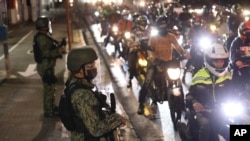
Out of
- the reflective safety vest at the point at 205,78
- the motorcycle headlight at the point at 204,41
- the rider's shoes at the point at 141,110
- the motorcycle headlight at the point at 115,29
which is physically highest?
the reflective safety vest at the point at 205,78

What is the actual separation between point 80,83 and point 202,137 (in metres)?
2.34

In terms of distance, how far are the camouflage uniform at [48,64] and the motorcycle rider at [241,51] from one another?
3.61 metres

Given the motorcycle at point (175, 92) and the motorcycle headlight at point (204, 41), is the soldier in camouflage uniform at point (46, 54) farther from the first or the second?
the motorcycle headlight at point (204, 41)

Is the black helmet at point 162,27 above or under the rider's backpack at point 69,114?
above

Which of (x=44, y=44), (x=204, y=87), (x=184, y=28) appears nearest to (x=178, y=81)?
(x=204, y=87)

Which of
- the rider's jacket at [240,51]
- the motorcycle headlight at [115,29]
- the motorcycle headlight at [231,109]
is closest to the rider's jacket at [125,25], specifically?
the motorcycle headlight at [115,29]

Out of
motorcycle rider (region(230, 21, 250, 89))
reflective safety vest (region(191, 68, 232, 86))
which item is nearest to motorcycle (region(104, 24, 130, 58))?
motorcycle rider (region(230, 21, 250, 89))

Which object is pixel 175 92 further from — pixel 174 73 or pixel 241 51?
pixel 241 51

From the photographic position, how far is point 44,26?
351 inches

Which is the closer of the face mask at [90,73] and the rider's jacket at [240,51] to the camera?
the face mask at [90,73]

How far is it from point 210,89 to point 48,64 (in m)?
4.08

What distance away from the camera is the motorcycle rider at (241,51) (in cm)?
903

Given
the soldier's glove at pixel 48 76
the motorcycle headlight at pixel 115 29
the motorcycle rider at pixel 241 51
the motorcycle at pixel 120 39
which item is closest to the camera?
the motorcycle rider at pixel 241 51

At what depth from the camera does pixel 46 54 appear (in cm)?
909
